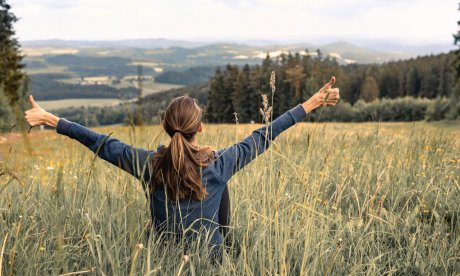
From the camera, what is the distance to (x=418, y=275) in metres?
2.68

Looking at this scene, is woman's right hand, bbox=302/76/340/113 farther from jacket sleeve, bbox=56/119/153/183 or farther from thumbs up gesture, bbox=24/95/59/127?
thumbs up gesture, bbox=24/95/59/127

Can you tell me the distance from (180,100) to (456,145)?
5062 mm

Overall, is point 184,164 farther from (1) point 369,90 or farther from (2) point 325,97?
(1) point 369,90

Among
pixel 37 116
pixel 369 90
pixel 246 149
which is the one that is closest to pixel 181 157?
pixel 246 149

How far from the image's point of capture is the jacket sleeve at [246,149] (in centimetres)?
277

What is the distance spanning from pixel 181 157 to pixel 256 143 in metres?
0.60

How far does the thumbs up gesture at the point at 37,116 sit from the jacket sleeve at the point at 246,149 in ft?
3.60

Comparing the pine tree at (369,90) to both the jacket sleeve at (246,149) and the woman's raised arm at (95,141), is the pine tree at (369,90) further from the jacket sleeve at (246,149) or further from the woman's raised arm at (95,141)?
the woman's raised arm at (95,141)

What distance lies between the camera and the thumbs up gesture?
2.63 meters

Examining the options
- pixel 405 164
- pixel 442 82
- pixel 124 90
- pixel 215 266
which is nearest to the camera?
pixel 124 90

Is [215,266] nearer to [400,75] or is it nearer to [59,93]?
[400,75]

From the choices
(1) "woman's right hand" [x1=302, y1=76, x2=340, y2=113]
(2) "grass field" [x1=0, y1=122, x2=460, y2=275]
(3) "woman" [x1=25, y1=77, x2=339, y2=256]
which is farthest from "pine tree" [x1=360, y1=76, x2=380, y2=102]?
(3) "woman" [x1=25, y1=77, x2=339, y2=256]

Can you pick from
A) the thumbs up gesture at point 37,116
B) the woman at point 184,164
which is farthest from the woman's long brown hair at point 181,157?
the thumbs up gesture at point 37,116

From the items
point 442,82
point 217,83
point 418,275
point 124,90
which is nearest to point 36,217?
point 124,90
